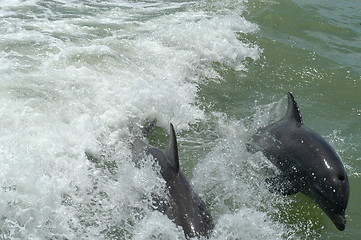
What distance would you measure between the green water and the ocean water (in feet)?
0.14

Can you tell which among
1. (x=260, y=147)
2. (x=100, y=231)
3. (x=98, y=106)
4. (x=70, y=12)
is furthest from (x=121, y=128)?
(x=70, y=12)

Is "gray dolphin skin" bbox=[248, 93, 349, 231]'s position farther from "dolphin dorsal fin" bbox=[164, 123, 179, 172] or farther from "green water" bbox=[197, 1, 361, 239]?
"dolphin dorsal fin" bbox=[164, 123, 179, 172]

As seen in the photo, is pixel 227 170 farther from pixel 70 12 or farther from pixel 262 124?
pixel 70 12

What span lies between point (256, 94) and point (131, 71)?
2.76 meters

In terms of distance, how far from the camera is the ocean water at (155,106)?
6.56m

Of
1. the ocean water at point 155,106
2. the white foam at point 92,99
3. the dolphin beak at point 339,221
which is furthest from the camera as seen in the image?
the dolphin beak at point 339,221

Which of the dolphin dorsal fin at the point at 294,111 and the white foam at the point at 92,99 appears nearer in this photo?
the white foam at the point at 92,99

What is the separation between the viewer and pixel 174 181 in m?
6.43

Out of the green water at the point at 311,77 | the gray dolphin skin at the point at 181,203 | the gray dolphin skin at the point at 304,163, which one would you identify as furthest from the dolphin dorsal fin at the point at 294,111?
the gray dolphin skin at the point at 181,203

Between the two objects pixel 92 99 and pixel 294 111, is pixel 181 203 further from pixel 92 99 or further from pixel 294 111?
pixel 92 99

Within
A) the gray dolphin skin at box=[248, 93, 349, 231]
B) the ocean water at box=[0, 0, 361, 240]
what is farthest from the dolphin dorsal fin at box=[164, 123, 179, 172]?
the gray dolphin skin at box=[248, 93, 349, 231]

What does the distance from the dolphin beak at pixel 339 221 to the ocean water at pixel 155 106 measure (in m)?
0.18

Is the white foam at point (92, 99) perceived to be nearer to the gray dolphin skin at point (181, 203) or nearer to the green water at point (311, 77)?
the gray dolphin skin at point (181, 203)

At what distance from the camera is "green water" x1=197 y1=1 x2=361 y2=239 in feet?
30.9
